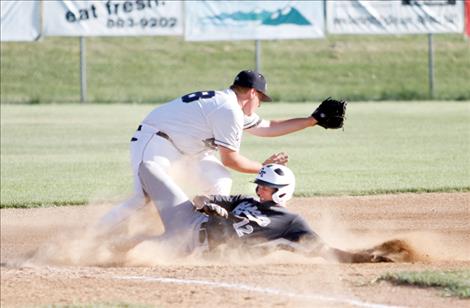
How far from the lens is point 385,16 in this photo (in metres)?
27.3

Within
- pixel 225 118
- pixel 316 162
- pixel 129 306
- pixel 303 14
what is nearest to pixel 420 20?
pixel 303 14

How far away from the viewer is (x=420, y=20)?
27484mm

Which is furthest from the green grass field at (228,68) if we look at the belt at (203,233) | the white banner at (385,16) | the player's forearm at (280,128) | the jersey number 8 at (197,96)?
the belt at (203,233)

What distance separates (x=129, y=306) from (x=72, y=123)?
15524 mm

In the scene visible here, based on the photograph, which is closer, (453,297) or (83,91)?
(453,297)

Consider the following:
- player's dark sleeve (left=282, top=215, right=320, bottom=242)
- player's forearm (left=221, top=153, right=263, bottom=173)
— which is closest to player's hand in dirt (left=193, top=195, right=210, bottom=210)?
player's forearm (left=221, top=153, right=263, bottom=173)

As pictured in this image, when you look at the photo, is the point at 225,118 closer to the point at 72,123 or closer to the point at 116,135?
the point at 116,135

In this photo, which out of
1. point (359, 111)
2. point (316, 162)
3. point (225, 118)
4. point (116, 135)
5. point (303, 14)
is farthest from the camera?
point (303, 14)

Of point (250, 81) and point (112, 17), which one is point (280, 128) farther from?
point (112, 17)

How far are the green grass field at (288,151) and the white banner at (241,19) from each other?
2.06 metres

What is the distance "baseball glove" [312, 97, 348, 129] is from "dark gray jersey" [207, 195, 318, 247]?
1.15 m

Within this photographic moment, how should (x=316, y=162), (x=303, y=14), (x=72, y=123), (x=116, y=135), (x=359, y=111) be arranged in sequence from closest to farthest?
1. (x=316, y=162)
2. (x=116, y=135)
3. (x=72, y=123)
4. (x=359, y=111)
5. (x=303, y=14)

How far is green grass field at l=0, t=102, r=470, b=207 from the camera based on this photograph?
13.4 metres

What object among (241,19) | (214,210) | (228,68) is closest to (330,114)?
(214,210)
